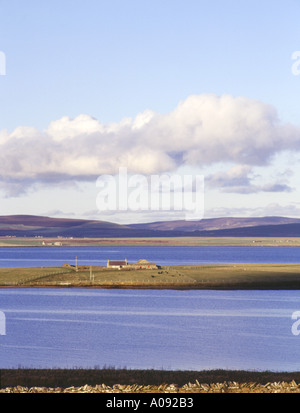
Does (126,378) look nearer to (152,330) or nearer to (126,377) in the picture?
(126,377)

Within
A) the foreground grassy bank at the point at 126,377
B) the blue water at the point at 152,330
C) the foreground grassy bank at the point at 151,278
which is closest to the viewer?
the foreground grassy bank at the point at 126,377

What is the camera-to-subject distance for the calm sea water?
46.8 meters

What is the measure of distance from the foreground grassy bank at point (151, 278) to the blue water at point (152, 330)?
9813 mm

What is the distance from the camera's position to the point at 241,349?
51875 millimetres

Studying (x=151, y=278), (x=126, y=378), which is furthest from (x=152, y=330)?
(x=151, y=278)

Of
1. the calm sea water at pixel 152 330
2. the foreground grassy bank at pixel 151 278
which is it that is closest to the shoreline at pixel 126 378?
the calm sea water at pixel 152 330

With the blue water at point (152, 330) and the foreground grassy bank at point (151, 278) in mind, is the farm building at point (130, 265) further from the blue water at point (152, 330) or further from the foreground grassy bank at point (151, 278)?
the blue water at point (152, 330)

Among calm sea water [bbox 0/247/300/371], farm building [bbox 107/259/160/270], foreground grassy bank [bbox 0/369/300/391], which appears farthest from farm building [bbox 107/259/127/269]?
foreground grassy bank [bbox 0/369/300/391]

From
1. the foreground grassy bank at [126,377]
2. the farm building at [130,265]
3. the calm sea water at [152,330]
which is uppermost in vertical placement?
the farm building at [130,265]

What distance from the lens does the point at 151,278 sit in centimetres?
11850

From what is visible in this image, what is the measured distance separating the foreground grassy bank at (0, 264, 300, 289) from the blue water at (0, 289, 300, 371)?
Answer: 981 centimetres

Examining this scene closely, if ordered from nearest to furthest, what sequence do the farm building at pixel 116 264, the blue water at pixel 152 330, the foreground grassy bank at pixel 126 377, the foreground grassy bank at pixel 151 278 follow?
the foreground grassy bank at pixel 126 377 < the blue water at pixel 152 330 < the foreground grassy bank at pixel 151 278 < the farm building at pixel 116 264

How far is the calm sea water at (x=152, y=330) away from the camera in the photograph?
46844mm

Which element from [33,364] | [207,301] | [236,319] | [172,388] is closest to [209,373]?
[172,388]
